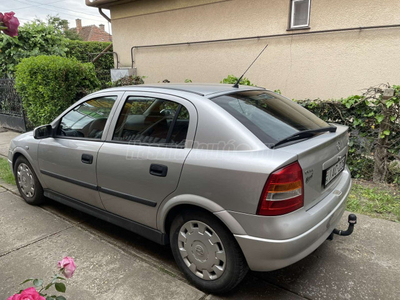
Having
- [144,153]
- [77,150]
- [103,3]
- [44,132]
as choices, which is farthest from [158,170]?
[103,3]

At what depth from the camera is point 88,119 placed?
126 inches

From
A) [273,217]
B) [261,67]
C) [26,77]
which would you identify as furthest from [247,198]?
[26,77]

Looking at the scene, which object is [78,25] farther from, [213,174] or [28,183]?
[213,174]

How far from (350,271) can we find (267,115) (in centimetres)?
150

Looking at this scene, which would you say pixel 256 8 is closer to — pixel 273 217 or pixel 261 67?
pixel 261 67

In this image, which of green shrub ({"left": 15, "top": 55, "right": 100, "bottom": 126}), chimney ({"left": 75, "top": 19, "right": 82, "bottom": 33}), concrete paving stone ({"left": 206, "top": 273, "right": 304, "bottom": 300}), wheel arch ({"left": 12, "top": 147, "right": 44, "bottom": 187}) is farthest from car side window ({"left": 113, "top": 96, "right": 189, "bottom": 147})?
chimney ({"left": 75, "top": 19, "right": 82, "bottom": 33})

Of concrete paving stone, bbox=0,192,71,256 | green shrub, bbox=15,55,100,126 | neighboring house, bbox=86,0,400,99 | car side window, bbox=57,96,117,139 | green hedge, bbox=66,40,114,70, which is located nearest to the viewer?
car side window, bbox=57,96,117,139

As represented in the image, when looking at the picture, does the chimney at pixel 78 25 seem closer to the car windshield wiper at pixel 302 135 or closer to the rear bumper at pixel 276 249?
the car windshield wiper at pixel 302 135

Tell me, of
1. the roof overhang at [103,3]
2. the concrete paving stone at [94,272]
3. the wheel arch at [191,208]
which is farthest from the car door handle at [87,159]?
the roof overhang at [103,3]

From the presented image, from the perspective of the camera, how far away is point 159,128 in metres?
2.55

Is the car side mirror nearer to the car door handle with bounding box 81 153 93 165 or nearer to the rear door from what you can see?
the car door handle with bounding box 81 153 93 165

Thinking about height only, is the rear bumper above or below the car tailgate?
below

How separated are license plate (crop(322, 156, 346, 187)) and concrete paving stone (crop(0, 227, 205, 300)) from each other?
1277 millimetres

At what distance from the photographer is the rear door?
7.68ft
